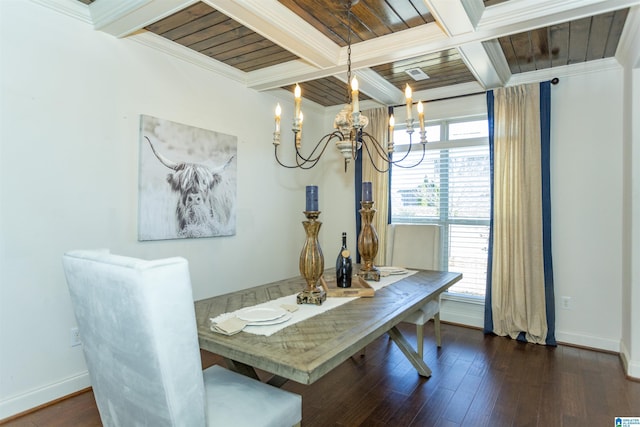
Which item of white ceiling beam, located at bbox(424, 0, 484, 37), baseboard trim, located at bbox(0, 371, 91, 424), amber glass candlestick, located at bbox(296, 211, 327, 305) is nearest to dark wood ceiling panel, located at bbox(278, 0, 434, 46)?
white ceiling beam, located at bbox(424, 0, 484, 37)

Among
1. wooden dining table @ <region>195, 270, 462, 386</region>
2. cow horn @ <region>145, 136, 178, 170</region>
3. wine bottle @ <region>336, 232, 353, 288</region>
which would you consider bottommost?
wooden dining table @ <region>195, 270, 462, 386</region>

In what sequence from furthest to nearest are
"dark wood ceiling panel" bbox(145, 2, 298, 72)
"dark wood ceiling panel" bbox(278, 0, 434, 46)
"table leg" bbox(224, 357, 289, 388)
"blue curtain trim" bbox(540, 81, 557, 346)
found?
"blue curtain trim" bbox(540, 81, 557, 346)
"dark wood ceiling panel" bbox(145, 2, 298, 72)
"dark wood ceiling panel" bbox(278, 0, 434, 46)
"table leg" bbox(224, 357, 289, 388)

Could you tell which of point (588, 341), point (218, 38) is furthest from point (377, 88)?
point (588, 341)

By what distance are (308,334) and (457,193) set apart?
2.85m

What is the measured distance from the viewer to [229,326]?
4.82 ft

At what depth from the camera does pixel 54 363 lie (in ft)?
7.40

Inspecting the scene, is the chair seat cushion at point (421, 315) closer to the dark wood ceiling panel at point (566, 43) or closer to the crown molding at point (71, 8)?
the dark wood ceiling panel at point (566, 43)

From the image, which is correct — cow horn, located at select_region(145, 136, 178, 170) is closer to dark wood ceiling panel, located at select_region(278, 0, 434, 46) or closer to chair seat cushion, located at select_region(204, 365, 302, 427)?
dark wood ceiling panel, located at select_region(278, 0, 434, 46)

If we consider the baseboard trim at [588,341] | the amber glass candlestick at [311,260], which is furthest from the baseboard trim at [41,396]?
the baseboard trim at [588,341]

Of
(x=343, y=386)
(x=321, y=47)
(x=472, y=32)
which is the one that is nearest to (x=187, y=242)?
(x=343, y=386)

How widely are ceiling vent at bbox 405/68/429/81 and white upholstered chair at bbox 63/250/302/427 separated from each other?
294 cm

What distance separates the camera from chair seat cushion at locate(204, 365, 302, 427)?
128 cm

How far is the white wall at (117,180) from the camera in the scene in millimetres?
2102

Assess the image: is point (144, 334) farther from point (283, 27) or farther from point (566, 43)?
point (566, 43)
